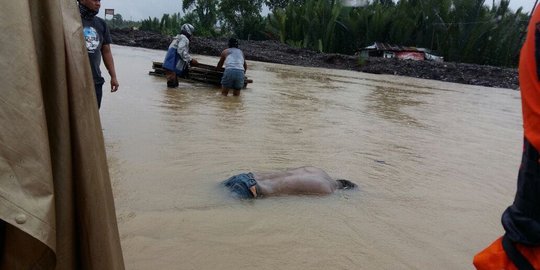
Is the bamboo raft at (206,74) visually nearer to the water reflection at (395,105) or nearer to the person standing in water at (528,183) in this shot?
the water reflection at (395,105)

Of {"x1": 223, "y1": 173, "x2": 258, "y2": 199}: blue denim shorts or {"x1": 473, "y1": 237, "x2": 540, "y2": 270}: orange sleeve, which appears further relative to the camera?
{"x1": 223, "y1": 173, "x2": 258, "y2": 199}: blue denim shorts

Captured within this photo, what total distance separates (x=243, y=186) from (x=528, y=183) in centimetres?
248

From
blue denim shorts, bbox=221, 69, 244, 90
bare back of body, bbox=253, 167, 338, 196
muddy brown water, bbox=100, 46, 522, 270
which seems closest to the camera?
muddy brown water, bbox=100, 46, 522, 270

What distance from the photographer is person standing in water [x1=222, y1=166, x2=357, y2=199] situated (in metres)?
3.60

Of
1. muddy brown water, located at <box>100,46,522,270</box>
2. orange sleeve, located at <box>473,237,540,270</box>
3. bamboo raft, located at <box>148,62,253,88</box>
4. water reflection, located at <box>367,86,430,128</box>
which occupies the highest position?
orange sleeve, located at <box>473,237,540,270</box>

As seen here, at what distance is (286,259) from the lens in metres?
2.69

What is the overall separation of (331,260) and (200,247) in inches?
30.0

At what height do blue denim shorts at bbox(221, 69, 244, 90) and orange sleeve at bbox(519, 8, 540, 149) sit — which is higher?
orange sleeve at bbox(519, 8, 540, 149)

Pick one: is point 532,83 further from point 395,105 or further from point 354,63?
point 354,63

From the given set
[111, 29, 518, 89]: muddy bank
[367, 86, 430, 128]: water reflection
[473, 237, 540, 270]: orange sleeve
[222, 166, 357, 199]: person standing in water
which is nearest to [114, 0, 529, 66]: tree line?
[111, 29, 518, 89]: muddy bank

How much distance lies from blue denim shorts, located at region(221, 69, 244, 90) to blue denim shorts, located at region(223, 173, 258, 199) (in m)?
5.66

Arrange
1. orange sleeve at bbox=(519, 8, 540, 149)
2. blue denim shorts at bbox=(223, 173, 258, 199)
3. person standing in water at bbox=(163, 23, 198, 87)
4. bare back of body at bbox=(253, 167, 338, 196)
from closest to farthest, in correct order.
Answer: orange sleeve at bbox=(519, 8, 540, 149) < blue denim shorts at bbox=(223, 173, 258, 199) < bare back of body at bbox=(253, 167, 338, 196) < person standing in water at bbox=(163, 23, 198, 87)

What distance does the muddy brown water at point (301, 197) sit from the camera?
2797mm

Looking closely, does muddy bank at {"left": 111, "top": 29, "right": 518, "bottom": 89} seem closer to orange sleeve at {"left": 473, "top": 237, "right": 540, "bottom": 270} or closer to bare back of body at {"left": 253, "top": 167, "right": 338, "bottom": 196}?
bare back of body at {"left": 253, "top": 167, "right": 338, "bottom": 196}
